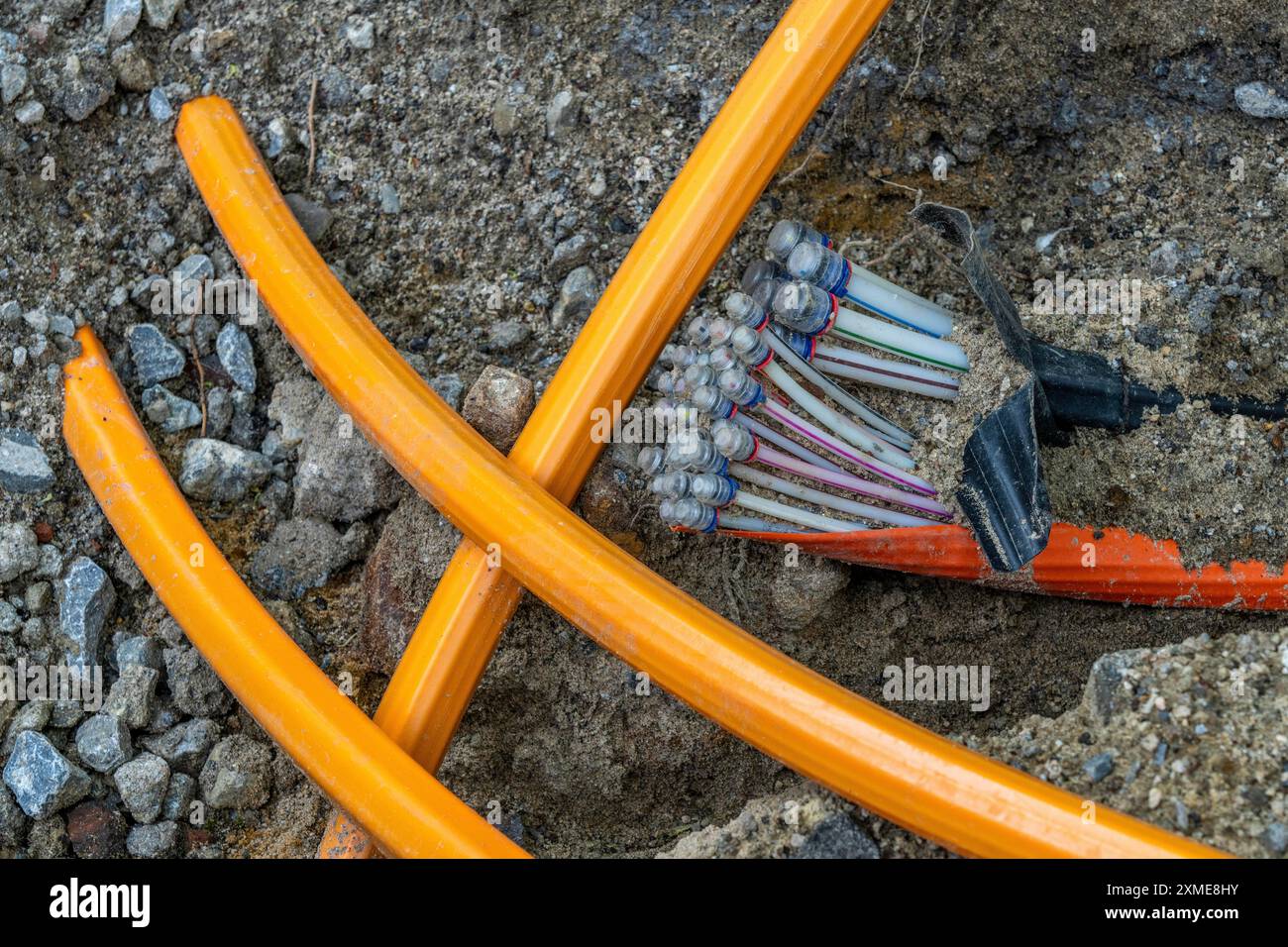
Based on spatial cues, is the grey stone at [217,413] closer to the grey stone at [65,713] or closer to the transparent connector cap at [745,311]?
the grey stone at [65,713]

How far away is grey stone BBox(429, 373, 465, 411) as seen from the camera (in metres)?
3.17

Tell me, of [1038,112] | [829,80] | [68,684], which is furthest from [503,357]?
[1038,112]

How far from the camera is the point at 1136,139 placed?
3.32 metres

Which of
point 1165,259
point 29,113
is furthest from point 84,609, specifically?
point 1165,259

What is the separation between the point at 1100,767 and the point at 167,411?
7.65 ft

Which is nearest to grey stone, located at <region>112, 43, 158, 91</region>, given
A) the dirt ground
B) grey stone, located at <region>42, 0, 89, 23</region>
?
the dirt ground

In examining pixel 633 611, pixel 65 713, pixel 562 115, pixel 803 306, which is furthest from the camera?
pixel 562 115

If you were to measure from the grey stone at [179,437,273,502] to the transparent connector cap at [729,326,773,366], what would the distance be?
127 cm

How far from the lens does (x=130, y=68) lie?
341 centimetres

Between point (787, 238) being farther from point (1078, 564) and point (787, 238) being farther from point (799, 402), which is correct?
point (1078, 564)

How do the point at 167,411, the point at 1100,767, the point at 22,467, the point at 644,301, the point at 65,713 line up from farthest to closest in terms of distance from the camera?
the point at 167,411 < the point at 22,467 < the point at 65,713 < the point at 644,301 < the point at 1100,767

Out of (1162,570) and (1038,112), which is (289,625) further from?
(1038,112)

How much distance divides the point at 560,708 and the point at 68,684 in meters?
1.15

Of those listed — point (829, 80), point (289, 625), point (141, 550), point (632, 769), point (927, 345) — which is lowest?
point (632, 769)
